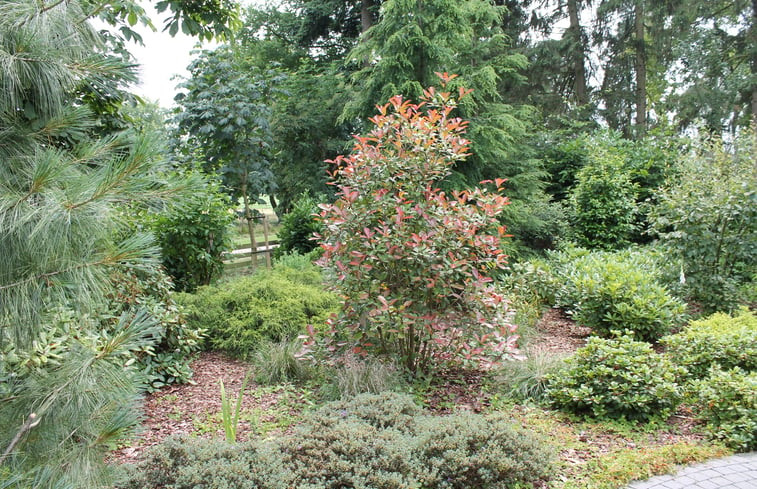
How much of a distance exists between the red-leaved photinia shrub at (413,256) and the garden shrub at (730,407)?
4.49 ft

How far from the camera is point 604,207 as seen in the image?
8.96 m

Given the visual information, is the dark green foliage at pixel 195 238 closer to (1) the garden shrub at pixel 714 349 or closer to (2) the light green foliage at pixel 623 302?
(2) the light green foliage at pixel 623 302

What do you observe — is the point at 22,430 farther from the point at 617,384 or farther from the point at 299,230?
the point at 299,230

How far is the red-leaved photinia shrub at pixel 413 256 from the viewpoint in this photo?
3971mm

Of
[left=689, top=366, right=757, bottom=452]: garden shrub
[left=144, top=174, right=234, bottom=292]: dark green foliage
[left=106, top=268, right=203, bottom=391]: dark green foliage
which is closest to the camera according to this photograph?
[left=689, top=366, right=757, bottom=452]: garden shrub

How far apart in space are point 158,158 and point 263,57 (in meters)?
14.4

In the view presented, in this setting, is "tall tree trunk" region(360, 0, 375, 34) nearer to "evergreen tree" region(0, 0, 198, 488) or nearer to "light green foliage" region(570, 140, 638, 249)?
"light green foliage" region(570, 140, 638, 249)

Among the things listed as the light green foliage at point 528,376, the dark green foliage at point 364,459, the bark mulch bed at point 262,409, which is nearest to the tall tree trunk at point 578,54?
the bark mulch bed at point 262,409

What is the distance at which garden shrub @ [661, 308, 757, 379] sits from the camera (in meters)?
3.97

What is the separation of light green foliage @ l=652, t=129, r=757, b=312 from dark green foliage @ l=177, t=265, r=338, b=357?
4122 millimetres

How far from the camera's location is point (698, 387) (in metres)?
3.67

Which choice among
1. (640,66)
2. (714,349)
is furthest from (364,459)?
(640,66)

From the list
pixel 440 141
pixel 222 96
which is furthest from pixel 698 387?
pixel 222 96

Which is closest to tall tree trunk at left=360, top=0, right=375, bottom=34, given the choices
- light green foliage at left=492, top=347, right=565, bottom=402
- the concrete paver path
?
light green foliage at left=492, top=347, right=565, bottom=402
